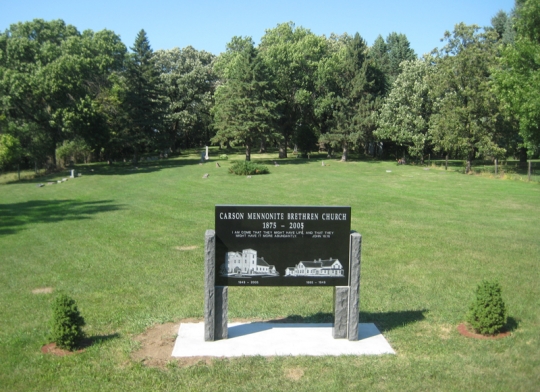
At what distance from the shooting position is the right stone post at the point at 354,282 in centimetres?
693

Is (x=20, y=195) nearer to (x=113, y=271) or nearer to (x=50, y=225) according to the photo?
(x=50, y=225)

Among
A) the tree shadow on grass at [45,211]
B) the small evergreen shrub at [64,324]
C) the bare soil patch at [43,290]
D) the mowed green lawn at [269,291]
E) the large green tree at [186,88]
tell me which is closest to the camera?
the mowed green lawn at [269,291]

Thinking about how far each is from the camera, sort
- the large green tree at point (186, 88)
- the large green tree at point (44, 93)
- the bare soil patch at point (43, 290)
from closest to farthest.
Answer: the bare soil patch at point (43, 290), the large green tree at point (44, 93), the large green tree at point (186, 88)

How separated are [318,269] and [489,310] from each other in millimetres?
2573

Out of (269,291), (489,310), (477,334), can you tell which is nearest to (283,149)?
(269,291)

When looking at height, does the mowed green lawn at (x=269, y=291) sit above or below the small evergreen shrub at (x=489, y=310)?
below

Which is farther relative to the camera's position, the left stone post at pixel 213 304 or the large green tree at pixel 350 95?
the large green tree at pixel 350 95

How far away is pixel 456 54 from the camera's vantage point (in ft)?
132

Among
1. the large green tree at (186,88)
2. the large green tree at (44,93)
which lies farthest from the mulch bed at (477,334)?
the large green tree at (186,88)

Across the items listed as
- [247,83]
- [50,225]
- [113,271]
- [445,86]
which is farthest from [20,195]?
[445,86]

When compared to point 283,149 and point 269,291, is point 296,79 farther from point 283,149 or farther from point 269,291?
point 269,291

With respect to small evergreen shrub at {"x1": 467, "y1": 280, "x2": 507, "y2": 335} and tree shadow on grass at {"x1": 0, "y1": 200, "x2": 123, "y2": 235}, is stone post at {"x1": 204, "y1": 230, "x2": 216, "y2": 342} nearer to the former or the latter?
small evergreen shrub at {"x1": 467, "y1": 280, "x2": 507, "y2": 335}

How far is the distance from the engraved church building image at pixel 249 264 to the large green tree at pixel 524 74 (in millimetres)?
28020

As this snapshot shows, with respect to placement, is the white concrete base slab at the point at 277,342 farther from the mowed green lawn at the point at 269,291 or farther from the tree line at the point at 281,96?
the tree line at the point at 281,96
